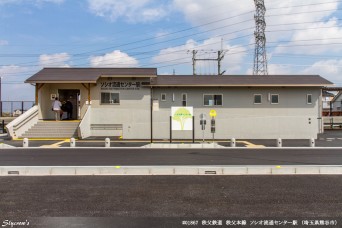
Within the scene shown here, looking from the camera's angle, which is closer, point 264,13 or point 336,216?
point 336,216

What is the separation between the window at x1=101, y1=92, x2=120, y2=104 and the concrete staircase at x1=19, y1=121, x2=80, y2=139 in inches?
125

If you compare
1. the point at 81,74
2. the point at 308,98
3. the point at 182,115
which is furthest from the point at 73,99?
the point at 308,98

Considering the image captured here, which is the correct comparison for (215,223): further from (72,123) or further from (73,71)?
(73,71)

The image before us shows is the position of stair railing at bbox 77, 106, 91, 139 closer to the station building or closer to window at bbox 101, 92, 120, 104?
the station building

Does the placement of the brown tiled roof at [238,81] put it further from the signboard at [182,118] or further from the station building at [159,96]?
the signboard at [182,118]

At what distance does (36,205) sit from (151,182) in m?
2.99

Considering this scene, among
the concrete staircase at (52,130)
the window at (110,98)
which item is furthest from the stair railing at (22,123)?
the window at (110,98)

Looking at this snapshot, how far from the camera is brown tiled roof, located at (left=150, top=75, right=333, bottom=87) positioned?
25.6 m

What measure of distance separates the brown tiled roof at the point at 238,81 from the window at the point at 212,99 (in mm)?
1024

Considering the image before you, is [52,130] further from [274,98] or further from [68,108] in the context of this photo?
[274,98]

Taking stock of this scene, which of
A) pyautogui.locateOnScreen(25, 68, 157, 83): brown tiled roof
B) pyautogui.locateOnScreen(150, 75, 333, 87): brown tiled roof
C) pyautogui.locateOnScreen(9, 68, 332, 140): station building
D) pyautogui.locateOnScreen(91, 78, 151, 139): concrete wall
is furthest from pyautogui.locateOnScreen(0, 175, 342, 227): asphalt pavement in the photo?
pyautogui.locateOnScreen(25, 68, 157, 83): brown tiled roof

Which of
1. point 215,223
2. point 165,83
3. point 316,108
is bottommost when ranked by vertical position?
point 215,223

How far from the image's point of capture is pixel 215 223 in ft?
18.4

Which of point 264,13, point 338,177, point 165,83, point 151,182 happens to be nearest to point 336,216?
point 338,177
